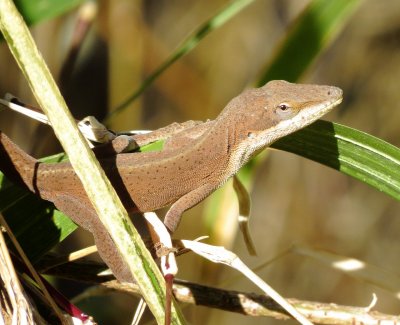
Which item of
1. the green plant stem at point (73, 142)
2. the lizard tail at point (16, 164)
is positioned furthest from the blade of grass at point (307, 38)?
the green plant stem at point (73, 142)

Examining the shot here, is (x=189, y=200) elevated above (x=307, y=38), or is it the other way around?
(x=307, y=38)

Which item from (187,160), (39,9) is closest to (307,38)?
(187,160)

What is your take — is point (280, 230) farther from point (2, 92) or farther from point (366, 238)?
point (2, 92)

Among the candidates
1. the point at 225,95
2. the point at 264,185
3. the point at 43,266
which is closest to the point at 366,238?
the point at 264,185

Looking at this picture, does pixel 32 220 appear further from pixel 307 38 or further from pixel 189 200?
pixel 307 38

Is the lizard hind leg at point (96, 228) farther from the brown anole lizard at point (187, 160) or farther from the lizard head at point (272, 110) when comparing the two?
the lizard head at point (272, 110)

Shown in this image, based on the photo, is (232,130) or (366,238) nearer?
(232,130)
